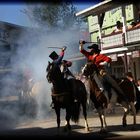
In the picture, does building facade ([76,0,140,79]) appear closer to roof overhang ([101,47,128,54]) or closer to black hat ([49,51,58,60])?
roof overhang ([101,47,128,54])

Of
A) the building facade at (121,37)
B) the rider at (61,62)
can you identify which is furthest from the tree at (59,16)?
the rider at (61,62)

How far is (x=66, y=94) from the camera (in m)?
12.5

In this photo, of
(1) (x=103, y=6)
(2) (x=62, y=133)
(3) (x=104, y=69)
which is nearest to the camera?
(3) (x=104, y=69)

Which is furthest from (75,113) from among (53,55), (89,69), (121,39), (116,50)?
(116,50)

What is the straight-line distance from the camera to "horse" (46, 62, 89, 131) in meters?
12.1

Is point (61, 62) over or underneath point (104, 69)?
over

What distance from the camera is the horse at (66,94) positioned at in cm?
1212

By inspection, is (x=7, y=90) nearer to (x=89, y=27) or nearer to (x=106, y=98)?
(x=106, y=98)

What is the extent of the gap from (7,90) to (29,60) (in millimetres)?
1808

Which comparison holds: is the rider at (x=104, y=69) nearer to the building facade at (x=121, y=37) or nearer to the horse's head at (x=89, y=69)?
the horse's head at (x=89, y=69)

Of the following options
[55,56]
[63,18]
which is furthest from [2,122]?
[63,18]

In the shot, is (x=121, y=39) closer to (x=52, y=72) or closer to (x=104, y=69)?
(x=104, y=69)

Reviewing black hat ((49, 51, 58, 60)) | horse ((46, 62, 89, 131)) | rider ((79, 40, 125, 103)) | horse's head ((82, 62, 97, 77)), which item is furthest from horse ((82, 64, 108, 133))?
black hat ((49, 51, 58, 60))

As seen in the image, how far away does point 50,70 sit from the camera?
39.4ft
